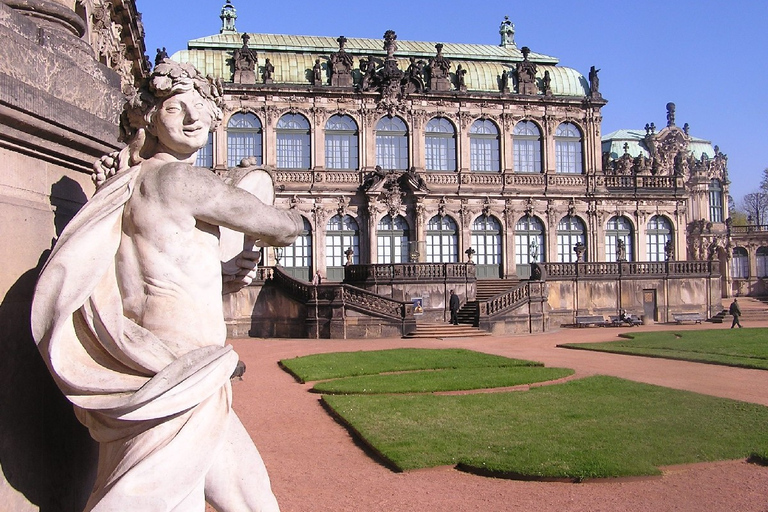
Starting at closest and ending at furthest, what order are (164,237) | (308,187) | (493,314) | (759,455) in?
1. (164,237)
2. (759,455)
3. (493,314)
4. (308,187)

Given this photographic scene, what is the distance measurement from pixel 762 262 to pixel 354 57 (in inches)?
1741

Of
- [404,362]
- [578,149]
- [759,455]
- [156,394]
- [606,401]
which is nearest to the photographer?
[156,394]

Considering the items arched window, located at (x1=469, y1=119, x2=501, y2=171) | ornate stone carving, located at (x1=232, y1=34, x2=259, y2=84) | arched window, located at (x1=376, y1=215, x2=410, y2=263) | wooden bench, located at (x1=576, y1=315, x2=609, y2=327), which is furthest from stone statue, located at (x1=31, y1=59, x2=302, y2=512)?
arched window, located at (x1=469, y1=119, x2=501, y2=171)

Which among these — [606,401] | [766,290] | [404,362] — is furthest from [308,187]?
[766,290]

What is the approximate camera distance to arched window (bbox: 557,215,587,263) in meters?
43.5

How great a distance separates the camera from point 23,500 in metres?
2.93

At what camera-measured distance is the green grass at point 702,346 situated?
63.0ft

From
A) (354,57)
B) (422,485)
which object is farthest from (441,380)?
(354,57)

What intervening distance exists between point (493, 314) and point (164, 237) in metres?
29.4

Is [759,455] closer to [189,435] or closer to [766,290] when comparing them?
[189,435]

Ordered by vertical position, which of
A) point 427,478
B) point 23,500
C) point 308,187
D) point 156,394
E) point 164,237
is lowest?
point 427,478

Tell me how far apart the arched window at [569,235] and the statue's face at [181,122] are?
4175cm

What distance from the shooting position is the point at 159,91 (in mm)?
3004

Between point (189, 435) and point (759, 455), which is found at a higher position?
point (189, 435)
